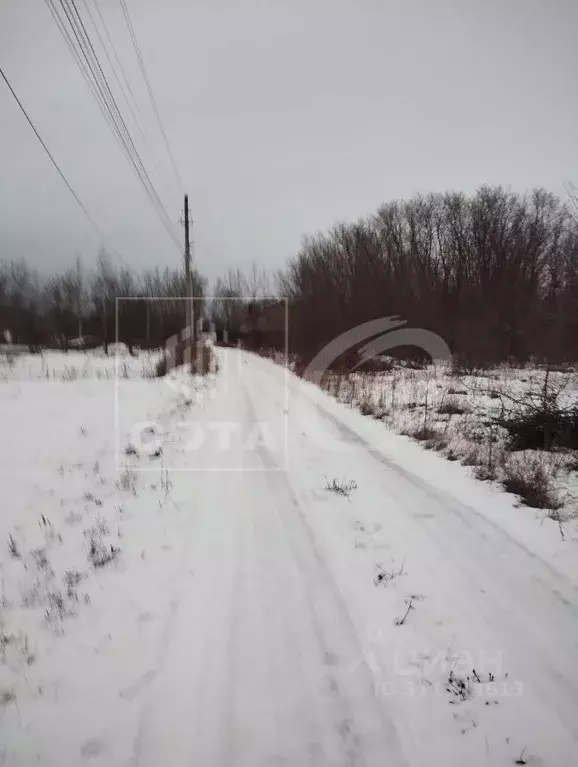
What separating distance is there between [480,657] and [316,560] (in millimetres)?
1409

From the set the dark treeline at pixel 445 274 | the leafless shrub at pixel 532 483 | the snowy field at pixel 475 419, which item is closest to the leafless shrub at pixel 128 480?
the snowy field at pixel 475 419

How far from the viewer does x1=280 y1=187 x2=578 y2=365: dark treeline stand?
22.4m

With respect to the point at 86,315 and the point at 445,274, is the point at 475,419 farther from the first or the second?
the point at 86,315

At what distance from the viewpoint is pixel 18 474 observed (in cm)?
593

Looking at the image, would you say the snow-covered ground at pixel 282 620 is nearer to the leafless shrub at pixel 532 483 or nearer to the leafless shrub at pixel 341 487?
the leafless shrub at pixel 341 487

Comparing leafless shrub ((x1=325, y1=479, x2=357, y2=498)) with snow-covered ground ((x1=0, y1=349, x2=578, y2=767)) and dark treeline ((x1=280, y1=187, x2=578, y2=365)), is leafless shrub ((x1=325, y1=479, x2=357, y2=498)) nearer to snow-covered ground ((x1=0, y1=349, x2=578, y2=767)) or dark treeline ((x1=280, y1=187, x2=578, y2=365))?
snow-covered ground ((x1=0, y1=349, x2=578, y2=767))

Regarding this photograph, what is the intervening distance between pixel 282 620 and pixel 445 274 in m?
30.3

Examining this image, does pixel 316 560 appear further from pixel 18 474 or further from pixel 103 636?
pixel 18 474

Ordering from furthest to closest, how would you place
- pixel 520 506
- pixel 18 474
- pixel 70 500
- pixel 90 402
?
pixel 90 402
pixel 18 474
pixel 70 500
pixel 520 506

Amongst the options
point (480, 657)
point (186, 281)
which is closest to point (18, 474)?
point (480, 657)

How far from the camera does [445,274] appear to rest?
29266 millimetres

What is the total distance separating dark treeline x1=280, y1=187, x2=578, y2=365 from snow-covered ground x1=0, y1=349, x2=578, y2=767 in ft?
51.8

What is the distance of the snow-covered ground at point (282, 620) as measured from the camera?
2.03 metres

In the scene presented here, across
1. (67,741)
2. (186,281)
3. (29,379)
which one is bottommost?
(67,741)
